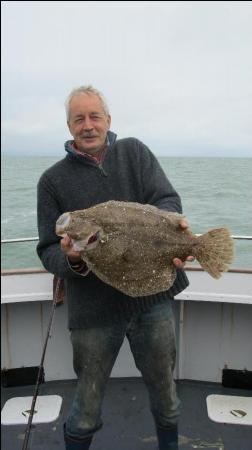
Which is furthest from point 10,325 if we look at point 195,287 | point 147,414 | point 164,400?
point 164,400

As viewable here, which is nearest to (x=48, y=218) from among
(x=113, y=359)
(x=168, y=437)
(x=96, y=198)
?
(x=96, y=198)

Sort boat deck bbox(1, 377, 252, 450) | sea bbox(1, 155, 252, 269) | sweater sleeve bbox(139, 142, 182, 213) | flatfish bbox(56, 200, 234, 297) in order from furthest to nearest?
sea bbox(1, 155, 252, 269), boat deck bbox(1, 377, 252, 450), sweater sleeve bbox(139, 142, 182, 213), flatfish bbox(56, 200, 234, 297)

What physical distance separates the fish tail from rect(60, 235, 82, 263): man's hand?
0.66 m

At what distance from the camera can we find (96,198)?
2.56 m

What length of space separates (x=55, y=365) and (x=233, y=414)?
175 cm

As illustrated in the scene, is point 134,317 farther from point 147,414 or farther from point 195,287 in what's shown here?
point 147,414

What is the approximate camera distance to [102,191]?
8.43 ft

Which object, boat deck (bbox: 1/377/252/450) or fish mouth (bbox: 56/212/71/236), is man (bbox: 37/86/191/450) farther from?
boat deck (bbox: 1/377/252/450)

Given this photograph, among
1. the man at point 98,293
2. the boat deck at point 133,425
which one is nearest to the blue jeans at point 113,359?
the man at point 98,293

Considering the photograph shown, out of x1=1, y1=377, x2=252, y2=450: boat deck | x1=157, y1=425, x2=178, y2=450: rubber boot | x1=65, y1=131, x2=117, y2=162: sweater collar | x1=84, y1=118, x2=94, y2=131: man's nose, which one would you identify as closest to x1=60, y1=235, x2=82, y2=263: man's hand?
x1=65, y1=131, x2=117, y2=162: sweater collar

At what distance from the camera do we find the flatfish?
2309 mm

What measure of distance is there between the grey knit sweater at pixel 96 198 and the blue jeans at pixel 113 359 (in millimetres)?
76

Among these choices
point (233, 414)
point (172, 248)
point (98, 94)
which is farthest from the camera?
point (233, 414)

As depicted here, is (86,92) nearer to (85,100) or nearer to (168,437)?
(85,100)
